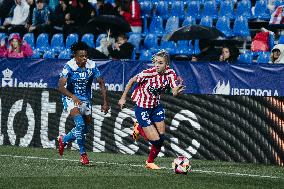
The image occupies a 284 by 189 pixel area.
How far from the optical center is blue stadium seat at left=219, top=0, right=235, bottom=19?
2534 centimetres

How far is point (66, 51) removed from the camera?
84.3 feet

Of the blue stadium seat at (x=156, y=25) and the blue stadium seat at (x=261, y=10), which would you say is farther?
the blue stadium seat at (x=156, y=25)

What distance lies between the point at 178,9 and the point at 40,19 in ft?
13.9

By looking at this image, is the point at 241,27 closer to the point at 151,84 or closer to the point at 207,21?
the point at 207,21

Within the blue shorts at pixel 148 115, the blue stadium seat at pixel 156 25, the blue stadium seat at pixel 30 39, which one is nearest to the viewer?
the blue shorts at pixel 148 115

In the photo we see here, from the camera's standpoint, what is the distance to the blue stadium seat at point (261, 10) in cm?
2461

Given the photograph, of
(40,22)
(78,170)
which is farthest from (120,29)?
(78,170)

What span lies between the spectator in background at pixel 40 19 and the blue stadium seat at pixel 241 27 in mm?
5982

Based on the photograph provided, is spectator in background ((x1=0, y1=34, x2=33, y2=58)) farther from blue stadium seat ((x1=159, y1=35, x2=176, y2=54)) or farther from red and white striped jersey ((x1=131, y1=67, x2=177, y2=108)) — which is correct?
red and white striped jersey ((x1=131, y1=67, x2=177, y2=108))

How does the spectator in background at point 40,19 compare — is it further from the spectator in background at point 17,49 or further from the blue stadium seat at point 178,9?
the blue stadium seat at point 178,9

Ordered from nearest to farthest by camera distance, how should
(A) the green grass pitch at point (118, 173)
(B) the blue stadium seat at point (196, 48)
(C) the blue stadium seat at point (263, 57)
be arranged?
(A) the green grass pitch at point (118, 173) < (C) the blue stadium seat at point (263, 57) < (B) the blue stadium seat at point (196, 48)

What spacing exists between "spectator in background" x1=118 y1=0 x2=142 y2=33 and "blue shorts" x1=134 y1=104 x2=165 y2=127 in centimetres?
1088

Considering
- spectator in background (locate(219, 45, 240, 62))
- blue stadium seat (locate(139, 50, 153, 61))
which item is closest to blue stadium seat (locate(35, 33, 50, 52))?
blue stadium seat (locate(139, 50, 153, 61))

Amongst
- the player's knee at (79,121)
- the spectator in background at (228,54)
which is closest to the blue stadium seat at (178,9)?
the spectator in background at (228,54)
